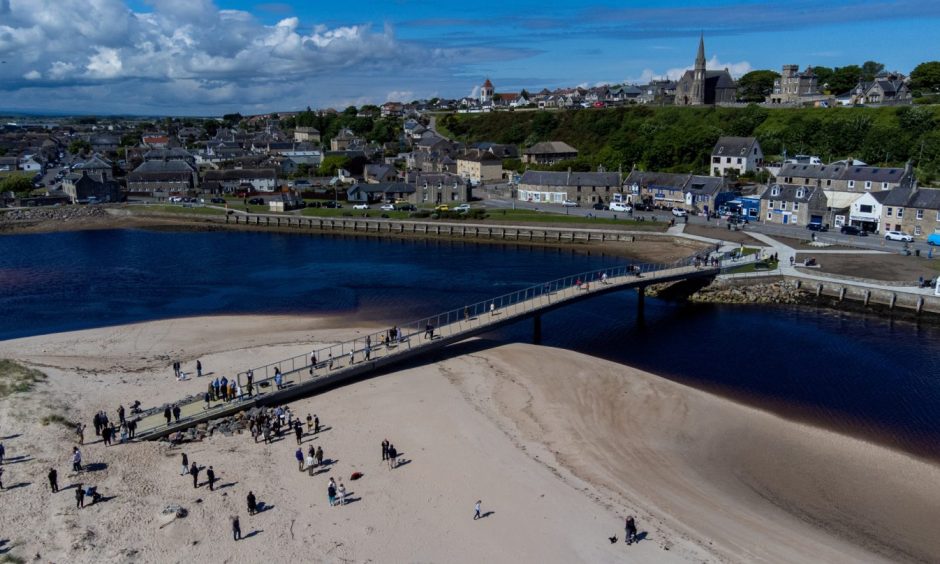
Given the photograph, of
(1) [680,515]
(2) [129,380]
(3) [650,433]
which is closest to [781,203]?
(3) [650,433]

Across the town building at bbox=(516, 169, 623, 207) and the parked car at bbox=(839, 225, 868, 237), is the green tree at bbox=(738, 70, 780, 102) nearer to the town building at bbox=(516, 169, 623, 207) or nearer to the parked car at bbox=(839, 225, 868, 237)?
the town building at bbox=(516, 169, 623, 207)

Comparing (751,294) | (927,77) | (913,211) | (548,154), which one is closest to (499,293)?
(751,294)

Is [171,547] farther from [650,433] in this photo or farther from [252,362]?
[650,433]

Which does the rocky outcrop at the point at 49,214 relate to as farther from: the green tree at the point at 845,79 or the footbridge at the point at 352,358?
the green tree at the point at 845,79

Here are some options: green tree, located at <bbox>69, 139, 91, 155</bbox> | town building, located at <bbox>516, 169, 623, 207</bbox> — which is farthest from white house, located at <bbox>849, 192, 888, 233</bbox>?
green tree, located at <bbox>69, 139, 91, 155</bbox>

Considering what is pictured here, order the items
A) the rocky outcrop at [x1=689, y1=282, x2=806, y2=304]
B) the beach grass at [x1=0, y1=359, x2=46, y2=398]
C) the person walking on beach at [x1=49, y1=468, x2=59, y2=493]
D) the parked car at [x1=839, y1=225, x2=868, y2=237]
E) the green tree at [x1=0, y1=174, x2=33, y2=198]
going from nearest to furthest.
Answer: the person walking on beach at [x1=49, y1=468, x2=59, y2=493] < the beach grass at [x1=0, y1=359, x2=46, y2=398] < the rocky outcrop at [x1=689, y1=282, x2=806, y2=304] < the parked car at [x1=839, y1=225, x2=868, y2=237] < the green tree at [x1=0, y1=174, x2=33, y2=198]

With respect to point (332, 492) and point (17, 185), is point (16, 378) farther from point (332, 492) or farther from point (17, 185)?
point (17, 185)
